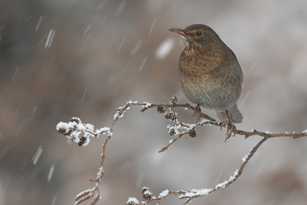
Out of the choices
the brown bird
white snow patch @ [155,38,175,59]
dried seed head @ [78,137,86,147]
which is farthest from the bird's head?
white snow patch @ [155,38,175,59]

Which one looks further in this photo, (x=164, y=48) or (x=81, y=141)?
(x=164, y=48)

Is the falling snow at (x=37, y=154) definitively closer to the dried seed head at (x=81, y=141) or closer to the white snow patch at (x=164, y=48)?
the white snow patch at (x=164, y=48)

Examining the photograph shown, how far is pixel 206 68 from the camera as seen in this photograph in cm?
266

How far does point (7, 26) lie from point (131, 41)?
9.62ft

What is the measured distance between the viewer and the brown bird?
265 centimetres

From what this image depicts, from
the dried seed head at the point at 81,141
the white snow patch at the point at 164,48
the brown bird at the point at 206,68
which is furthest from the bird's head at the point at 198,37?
the white snow patch at the point at 164,48

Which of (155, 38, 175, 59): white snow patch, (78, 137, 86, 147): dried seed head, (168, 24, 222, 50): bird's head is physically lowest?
(78, 137, 86, 147): dried seed head

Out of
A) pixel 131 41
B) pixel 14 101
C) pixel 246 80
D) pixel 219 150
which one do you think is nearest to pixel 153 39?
pixel 131 41

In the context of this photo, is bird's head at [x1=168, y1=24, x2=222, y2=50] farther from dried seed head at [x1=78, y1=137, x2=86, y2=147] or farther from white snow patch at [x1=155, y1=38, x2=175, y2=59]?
white snow patch at [x1=155, y1=38, x2=175, y2=59]

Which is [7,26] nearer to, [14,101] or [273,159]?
[14,101]

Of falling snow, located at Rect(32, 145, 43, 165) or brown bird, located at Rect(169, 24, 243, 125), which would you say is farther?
falling snow, located at Rect(32, 145, 43, 165)

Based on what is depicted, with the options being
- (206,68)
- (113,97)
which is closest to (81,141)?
(206,68)

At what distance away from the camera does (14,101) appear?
306 inches

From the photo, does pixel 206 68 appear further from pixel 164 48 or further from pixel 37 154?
pixel 37 154
